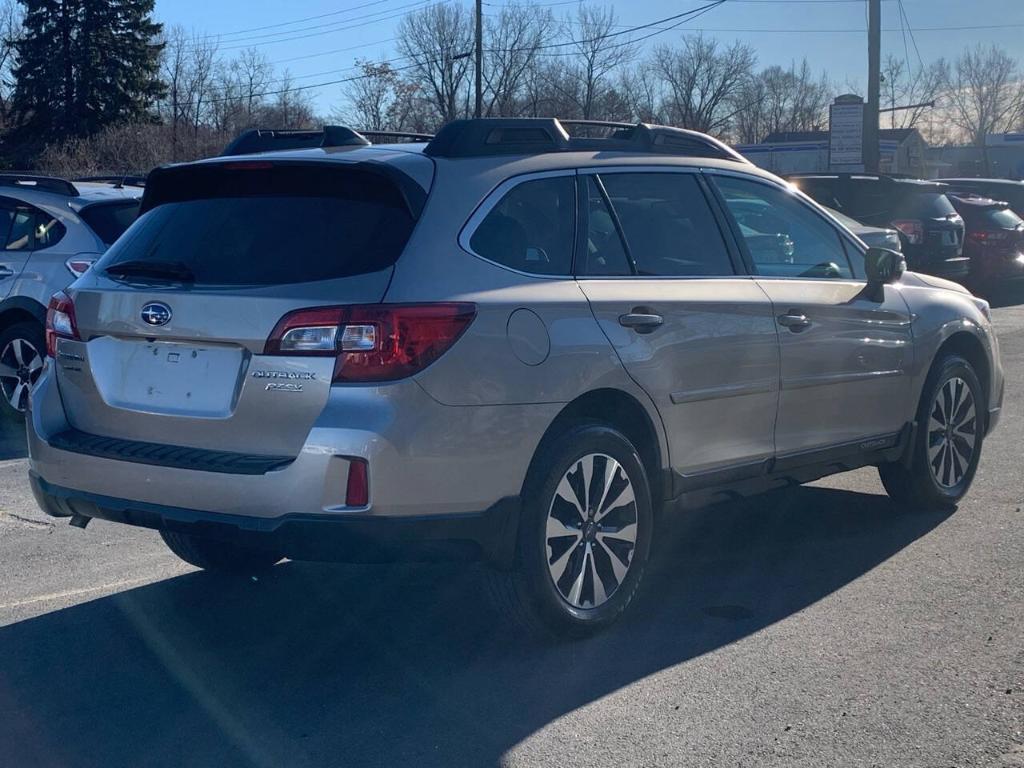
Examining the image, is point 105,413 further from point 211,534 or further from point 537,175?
point 537,175

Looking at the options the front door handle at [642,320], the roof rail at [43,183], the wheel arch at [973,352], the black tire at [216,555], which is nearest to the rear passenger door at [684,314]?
the front door handle at [642,320]

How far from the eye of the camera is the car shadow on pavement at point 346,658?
3.87 meters

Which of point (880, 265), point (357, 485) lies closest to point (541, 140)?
point (357, 485)

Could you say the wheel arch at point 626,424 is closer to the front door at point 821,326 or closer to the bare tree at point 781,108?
the front door at point 821,326

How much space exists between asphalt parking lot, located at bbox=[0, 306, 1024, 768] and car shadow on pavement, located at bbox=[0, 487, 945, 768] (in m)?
0.01

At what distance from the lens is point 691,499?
5.18 metres

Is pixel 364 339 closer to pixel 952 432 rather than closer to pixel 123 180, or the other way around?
pixel 952 432

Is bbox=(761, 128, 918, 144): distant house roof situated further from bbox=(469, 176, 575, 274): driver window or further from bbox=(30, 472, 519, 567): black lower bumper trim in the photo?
bbox=(30, 472, 519, 567): black lower bumper trim

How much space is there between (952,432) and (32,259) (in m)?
6.38

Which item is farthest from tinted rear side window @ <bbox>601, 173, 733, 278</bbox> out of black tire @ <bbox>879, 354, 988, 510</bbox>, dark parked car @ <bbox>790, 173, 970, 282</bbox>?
dark parked car @ <bbox>790, 173, 970, 282</bbox>

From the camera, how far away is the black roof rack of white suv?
15.4 feet

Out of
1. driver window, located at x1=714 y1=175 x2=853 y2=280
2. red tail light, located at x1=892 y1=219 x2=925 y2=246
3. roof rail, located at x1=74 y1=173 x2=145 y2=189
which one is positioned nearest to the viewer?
driver window, located at x1=714 y1=175 x2=853 y2=280

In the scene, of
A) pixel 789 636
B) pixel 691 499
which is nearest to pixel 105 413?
pixel 691 499

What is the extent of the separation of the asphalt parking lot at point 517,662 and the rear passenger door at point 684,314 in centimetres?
67
